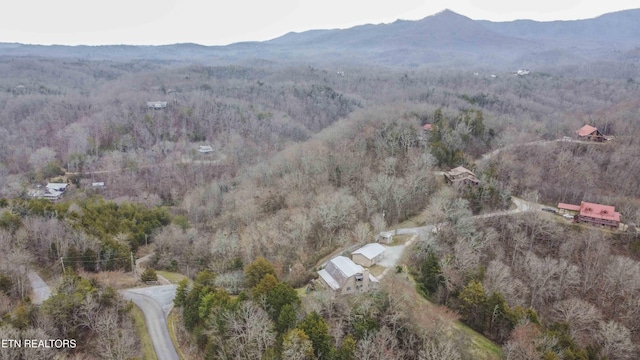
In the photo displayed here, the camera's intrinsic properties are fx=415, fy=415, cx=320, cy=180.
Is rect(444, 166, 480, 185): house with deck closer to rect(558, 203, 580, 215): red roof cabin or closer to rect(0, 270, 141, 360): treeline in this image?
rect(558, 203, 580, 215): red roof cabin

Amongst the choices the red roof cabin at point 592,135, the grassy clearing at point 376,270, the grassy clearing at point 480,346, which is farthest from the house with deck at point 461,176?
the red roof cabin at point 592,135

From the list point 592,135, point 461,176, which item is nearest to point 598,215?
point 461,176

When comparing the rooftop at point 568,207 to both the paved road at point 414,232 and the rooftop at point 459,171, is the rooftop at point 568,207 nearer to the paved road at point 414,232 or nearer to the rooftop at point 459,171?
the paved road at point 414,232

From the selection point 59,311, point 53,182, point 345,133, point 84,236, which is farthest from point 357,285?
point 53,182

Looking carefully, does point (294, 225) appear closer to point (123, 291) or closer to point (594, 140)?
point (123, 291)

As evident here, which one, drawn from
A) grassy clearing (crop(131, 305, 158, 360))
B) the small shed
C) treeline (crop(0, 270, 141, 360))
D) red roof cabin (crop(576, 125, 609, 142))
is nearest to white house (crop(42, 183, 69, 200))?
treeline (crop(0, 270, 141, 360))

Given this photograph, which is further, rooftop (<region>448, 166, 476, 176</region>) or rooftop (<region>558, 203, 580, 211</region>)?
rooftop (<region>448, 166, 476, 176</region>)

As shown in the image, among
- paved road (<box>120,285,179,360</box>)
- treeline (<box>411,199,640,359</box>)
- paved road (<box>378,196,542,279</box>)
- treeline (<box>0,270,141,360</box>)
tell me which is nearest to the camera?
treeline (<box>0,270,141,360</box>)
